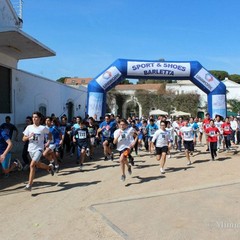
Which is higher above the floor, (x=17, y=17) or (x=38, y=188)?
(x=17, y=17)

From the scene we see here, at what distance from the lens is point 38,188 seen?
850 cm

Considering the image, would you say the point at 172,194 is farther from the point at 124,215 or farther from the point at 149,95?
the point at 149,95

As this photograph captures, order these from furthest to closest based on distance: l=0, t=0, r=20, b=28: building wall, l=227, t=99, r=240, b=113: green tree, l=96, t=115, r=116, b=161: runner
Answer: l=227, t=99, r=240, b=113: green tree < l=0, t=0, r=20, b=28: building wall < l=96, t=115, r=116, b=161: runner

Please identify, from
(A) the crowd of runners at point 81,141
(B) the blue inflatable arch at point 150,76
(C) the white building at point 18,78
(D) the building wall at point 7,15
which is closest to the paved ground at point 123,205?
(A) the crowd of runners at point 81,141

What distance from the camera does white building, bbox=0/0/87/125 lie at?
50.6 ft

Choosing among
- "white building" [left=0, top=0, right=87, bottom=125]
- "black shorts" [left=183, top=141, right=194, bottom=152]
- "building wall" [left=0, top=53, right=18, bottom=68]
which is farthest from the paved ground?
"building wall" [left=0, top=53, right=18, bottom=68]

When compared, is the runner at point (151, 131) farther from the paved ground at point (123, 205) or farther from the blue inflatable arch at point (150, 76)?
the blue inflatable arch at point (150, 76)

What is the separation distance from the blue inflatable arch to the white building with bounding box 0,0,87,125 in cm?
303

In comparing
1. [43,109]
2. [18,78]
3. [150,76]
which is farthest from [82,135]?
[43,109]

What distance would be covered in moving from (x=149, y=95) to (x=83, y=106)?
67.4ft

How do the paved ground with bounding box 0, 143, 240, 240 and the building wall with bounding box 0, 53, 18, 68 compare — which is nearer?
the paved ground with bounding box 0, 143, 240, 240

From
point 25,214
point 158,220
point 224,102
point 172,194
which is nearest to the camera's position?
point 158,220

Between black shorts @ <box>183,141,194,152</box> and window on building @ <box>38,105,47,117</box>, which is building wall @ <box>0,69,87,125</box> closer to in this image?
window on building @ <box>38,105,47,117</box>

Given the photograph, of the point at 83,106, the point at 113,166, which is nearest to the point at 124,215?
the point at 113,166
